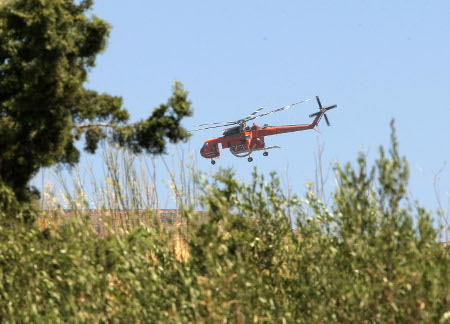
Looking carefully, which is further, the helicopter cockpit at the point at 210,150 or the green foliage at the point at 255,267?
the helicopter cockpit at the point at 210,150

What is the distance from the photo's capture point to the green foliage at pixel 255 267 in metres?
9.79

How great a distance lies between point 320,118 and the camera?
3068 inches

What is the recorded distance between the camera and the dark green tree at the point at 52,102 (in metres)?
13.0

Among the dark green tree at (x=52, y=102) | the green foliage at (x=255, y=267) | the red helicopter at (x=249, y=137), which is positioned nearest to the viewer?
the green foliage at (x=255, y=267)

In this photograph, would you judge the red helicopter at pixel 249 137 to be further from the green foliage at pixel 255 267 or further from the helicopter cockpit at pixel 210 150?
the green foliage at pixel 255 267

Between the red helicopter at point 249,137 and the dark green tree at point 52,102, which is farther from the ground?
the red helicopter at point 249,137

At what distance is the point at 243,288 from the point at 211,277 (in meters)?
0.48

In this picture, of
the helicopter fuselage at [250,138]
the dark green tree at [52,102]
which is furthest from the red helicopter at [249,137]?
the dark green tree at [52,102]

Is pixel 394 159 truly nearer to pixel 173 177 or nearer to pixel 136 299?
pixel 136 299

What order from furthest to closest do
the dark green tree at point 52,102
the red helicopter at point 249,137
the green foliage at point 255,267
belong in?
1. the red helicopter at point 249,137
2. the dark green tree at point 52,102
3. the green foliage at point 255,267

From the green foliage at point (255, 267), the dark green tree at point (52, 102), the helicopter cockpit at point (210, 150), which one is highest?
the helicopter cockpit at point (210, 150)

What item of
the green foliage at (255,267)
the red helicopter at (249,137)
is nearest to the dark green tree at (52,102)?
the green foliage at (255,267)

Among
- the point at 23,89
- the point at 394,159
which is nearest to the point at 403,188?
the point at 394,159

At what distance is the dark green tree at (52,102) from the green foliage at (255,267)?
5.48 feet
